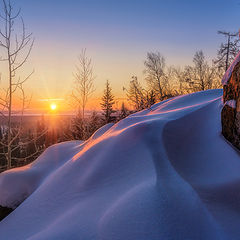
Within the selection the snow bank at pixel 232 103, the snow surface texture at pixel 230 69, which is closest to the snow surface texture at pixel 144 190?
the snow bank at pixel 232 103

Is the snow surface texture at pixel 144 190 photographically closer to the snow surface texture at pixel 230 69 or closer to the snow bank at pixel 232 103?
the snow bank at pixel 232 103

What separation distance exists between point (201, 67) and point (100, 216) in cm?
2264

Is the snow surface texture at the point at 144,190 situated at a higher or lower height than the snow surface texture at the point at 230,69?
lower

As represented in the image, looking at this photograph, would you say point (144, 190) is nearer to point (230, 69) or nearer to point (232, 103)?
point (232, 103)

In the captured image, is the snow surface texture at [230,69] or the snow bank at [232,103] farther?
the snow surface texture at [230,69]

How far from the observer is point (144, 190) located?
1800mm

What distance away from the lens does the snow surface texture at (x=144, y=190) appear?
5.09ft

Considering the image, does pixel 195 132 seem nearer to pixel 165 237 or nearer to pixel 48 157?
pixel 165 237

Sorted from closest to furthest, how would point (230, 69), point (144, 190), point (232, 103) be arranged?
1. point (144, 190)
2. point (232, 103)
3. point (230, 69)

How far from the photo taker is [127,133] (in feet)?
9.30

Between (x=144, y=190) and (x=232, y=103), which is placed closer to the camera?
(x=144, y=190)

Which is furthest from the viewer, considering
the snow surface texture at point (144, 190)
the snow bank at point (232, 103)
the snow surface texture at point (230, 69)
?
the snow surface texture at point (230, 69)

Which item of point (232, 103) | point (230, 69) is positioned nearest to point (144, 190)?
point (232, 103)

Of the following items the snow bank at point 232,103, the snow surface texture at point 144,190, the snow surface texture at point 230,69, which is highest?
the snow surface texture at point 230,69
